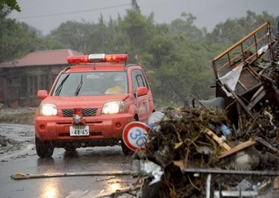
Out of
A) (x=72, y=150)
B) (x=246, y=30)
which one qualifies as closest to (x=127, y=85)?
(x=72, y=150)

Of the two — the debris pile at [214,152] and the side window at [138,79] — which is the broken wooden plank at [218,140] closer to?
the debris pile at [214,152]

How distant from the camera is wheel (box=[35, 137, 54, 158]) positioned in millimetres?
11266

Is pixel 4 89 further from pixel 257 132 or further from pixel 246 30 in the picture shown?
pixel 257 132

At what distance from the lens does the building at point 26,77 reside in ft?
149

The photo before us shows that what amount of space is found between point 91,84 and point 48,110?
1.27m

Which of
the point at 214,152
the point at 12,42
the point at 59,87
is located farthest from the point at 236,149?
the point at 12,42

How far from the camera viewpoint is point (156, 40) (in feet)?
160

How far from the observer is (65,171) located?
9414mm

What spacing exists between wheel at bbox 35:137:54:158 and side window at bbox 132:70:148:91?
2.17m

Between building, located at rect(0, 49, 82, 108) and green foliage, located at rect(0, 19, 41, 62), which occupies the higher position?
green foliage, located at rect(0, 19, 41, 62)

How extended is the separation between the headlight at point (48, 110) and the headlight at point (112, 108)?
974mm

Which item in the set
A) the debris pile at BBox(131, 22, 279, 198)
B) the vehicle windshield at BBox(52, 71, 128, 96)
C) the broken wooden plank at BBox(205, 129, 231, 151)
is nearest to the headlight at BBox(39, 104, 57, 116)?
the vehicle windshield at BBox(52, 71, 128, 96)

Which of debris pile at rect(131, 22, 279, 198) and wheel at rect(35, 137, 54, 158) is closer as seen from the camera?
debris pile at rect(131, 22, 279, 198)

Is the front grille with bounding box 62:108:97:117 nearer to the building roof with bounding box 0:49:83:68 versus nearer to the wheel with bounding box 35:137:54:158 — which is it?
the wheel with bounding box 35:137:54:158
